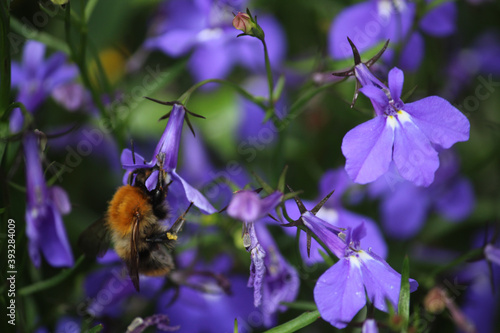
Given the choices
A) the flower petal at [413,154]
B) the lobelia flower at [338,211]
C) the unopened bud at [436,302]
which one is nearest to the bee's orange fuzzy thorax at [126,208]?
the lobelia flower at [338,211]

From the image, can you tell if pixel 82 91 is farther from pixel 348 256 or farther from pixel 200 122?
pixel 348 256

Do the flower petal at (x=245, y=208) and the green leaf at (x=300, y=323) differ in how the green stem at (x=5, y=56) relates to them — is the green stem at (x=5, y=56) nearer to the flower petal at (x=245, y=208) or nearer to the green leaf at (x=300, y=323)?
the flower petal at (x=245, y=208)

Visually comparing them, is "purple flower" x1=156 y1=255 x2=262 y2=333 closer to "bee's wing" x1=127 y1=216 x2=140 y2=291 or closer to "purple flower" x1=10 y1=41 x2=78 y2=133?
"bee's wing" x1=127 y1=216 x2=140 y2=291

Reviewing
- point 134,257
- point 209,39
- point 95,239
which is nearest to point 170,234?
point 134,257

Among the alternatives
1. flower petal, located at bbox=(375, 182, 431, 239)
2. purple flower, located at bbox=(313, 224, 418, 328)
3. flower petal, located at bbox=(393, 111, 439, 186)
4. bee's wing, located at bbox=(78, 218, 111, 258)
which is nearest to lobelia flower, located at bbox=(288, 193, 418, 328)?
purple flower, located at bbox=(313, 224, 418, 328)

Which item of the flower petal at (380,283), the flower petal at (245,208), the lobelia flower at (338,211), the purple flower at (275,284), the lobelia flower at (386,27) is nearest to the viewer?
the flower petal at (245,208)

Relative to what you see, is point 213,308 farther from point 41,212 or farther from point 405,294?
point 405,294
